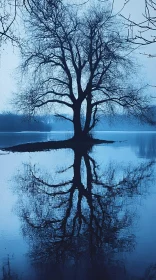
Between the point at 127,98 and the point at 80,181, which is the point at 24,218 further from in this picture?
the point at 127,98

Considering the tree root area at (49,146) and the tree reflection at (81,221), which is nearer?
the tree reflection at (81,221)

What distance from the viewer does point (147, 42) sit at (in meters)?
4.54

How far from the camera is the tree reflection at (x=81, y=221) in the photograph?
11.2 ft

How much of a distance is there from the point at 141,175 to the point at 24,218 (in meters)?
4.75

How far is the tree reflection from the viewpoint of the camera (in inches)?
134

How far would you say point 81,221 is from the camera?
4680mm

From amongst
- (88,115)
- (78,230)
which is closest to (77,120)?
(88,115)

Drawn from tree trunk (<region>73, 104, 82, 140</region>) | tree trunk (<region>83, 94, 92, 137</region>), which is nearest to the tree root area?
tree trunk (<region>73, 104, 82, 140</region>)

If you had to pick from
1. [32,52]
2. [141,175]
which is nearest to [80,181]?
[141,175]

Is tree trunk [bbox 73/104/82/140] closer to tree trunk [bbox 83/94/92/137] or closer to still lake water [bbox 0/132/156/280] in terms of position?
tree trunk [bbox 83/94/92/137]

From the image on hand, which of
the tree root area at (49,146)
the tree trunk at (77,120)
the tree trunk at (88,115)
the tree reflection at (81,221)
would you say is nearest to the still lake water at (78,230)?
the tree reflection at (81,221)

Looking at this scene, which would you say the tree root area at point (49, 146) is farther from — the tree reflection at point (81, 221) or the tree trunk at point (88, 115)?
the tree reflection at point (81, 221)

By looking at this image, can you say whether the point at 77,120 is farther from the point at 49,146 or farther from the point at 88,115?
the point at 49,146

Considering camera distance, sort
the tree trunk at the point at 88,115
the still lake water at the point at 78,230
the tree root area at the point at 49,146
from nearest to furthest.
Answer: the still lake water at the point at 78,230, the tree root area at the point at 49,146, the tree trunk at the point at 88,115
